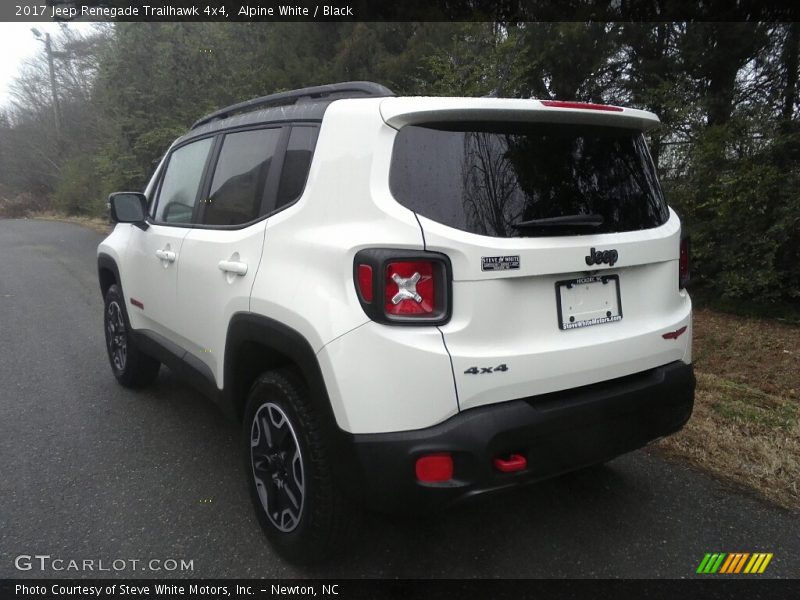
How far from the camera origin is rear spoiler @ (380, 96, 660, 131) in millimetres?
2072

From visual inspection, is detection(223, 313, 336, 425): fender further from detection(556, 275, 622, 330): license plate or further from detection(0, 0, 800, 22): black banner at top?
detection(0, 0, 800, 22): black banner at top

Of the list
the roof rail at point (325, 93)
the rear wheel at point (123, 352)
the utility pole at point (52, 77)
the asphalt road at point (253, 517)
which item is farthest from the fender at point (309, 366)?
the utility pole at point (52, 77)

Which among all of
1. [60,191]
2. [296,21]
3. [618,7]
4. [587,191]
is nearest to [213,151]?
[587,191]

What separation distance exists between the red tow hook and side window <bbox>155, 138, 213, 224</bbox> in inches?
89.7

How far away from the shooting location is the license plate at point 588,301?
7.14 feet

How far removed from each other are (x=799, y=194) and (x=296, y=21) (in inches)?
399

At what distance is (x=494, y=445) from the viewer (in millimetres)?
1968

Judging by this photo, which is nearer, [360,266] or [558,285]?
[360,266]

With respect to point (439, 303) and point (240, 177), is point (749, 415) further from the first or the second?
point (240, 177)

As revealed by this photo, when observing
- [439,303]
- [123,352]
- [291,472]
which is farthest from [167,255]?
[439,303]

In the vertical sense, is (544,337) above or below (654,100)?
below

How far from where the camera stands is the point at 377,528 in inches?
107

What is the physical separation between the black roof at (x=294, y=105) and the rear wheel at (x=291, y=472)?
44.4 inches

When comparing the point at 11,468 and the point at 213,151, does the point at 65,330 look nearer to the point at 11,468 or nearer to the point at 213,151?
the point at 11,468
